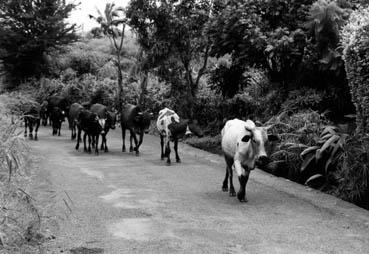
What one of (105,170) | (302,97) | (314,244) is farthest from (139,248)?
(302,97)

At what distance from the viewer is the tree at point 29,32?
35.7 metres

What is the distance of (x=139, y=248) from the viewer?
701 cm

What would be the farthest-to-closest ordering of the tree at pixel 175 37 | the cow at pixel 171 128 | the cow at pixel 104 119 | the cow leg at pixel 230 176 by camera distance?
the tree at pixel 175 37 < the cow at pixel 104 119 < the cow at pixel 171 128 < the cow leg at pixel 230 176

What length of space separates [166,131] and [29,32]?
23937 mm

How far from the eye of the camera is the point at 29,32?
120 feet

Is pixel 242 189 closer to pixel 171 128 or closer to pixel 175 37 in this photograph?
pixel 171 128

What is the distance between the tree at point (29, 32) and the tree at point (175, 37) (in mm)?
13291

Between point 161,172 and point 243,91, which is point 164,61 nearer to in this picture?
point 243,91

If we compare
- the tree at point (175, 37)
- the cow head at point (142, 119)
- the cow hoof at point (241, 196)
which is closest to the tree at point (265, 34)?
the cow head at point (142, 119)

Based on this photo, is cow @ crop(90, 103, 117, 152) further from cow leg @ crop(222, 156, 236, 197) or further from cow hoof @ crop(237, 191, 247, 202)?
cow hoof @ crop(237, 191, 247, 202)

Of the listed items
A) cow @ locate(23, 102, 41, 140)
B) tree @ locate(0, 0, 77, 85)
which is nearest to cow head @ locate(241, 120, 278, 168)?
cow @ locate(23, 102, 41, 140)

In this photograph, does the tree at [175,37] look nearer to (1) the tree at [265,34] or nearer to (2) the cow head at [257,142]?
(1) the tree at [265,34]

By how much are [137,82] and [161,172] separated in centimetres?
1875

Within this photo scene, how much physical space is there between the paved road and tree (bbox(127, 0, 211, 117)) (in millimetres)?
9112
